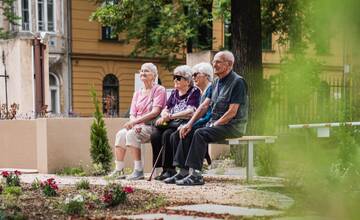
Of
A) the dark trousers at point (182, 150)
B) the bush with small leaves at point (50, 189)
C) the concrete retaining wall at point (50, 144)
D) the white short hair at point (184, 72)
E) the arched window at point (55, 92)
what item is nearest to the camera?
the bush with small leaves at point (50, 189)

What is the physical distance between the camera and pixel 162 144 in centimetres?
861

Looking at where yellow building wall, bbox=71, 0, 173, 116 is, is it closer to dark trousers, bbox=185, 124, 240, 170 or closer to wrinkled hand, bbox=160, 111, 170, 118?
wrinkled hand, bbox=160, 111, 170, 118

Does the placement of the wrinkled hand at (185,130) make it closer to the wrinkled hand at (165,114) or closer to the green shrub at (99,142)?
the wrinkled hand at (165,114)

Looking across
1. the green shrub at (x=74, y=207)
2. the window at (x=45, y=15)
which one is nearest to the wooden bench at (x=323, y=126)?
the green shrub at (x=74, y=207)

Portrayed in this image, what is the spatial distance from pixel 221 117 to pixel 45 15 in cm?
2806

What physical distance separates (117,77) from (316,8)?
3540 cm

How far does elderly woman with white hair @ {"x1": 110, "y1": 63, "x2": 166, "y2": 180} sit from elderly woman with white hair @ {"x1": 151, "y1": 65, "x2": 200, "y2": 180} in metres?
0.26

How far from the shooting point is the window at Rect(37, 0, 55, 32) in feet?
112

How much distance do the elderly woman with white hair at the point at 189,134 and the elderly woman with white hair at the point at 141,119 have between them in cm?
62

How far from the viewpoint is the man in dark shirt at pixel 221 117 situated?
749 cm

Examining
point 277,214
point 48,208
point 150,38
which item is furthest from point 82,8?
point 277,214

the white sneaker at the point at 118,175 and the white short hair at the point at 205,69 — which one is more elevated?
the white short hair at the point at 205,69

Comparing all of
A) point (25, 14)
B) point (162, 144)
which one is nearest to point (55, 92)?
point (25, 14)

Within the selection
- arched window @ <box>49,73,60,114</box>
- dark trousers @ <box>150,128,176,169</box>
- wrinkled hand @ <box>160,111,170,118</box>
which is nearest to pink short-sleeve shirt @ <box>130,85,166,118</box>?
wrinkled hand @ <box>160,111,170,118</box>
